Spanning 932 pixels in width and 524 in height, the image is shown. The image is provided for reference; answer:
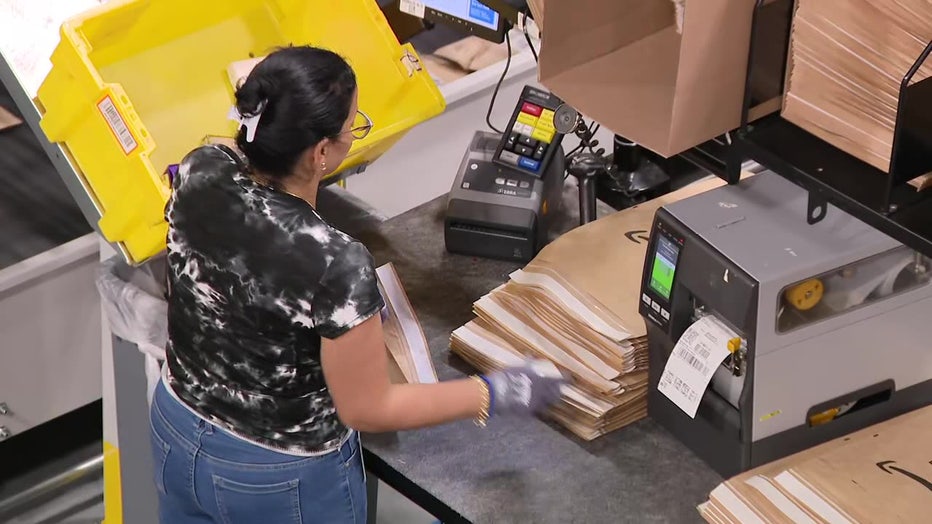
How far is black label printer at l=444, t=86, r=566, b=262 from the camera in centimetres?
237

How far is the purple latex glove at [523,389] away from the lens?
1861mm

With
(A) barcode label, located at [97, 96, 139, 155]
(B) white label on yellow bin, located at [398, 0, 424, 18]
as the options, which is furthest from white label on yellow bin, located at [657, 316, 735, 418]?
(A) barcode label, located at [97, 96, 139, 155]

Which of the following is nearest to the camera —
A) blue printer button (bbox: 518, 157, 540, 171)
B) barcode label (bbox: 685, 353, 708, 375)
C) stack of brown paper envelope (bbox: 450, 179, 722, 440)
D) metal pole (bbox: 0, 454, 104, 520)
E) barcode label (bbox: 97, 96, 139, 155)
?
barcode label (bbox: 685, 353, 708, 375)

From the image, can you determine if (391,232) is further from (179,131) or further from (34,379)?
(34,379)

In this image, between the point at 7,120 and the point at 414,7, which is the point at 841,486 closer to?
the point at 414,7

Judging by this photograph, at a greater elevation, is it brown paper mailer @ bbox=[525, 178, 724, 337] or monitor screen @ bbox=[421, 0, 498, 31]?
monitor screen @ bbox=[421, 0, 498, 31]

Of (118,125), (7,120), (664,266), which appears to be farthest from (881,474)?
(7,120)

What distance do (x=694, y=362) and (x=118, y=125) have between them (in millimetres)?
1064

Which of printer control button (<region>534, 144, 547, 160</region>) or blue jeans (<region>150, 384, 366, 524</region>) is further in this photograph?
printer control button (<region>534, 144, 547, 160</region>)

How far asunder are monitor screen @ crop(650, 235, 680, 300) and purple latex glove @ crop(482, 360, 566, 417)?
221 mm

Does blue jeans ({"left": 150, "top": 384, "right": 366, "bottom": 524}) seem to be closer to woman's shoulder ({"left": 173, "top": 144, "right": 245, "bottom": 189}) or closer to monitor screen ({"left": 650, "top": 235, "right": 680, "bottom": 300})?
woman's shoulder ({"left": 173, "top": 144, "right": 245, "bottom": 189})

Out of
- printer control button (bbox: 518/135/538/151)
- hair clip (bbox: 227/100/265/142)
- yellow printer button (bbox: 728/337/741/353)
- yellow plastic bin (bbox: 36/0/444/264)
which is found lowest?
printer control button (bbox: 518/135/538/151)

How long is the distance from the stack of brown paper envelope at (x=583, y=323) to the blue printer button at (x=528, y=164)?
219 mm

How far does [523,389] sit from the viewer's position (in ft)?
6.20
